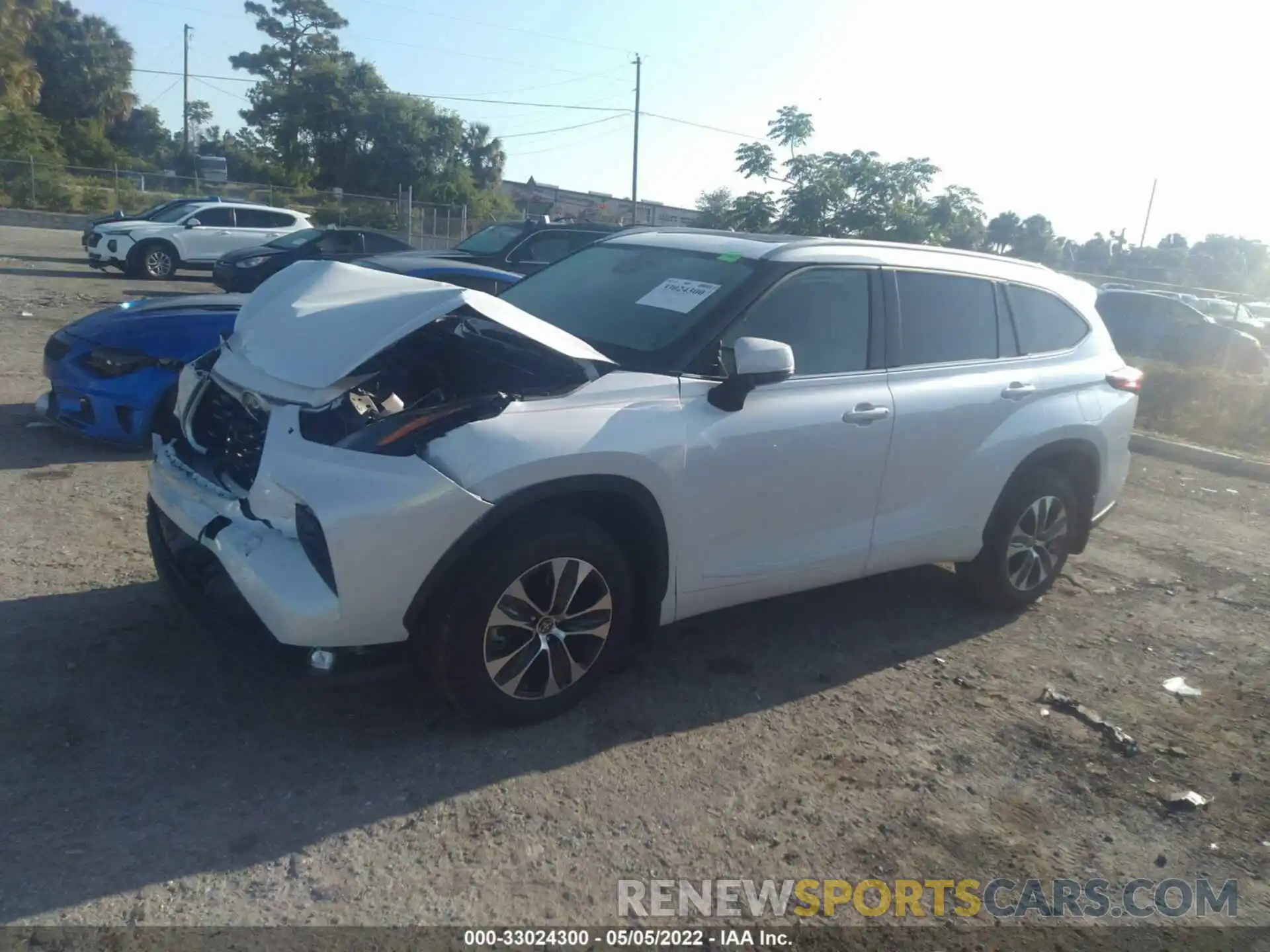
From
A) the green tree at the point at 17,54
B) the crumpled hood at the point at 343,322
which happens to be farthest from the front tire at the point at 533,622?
the green tree at the point at 17,54

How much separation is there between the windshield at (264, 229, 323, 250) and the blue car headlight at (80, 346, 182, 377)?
11406mm

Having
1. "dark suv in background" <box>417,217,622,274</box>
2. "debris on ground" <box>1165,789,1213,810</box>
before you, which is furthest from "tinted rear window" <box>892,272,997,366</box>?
"dark suv in background" <box>417,217,622,274</box>

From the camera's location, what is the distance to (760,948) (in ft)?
9.59

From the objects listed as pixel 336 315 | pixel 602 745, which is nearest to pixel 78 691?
pixel 336 315

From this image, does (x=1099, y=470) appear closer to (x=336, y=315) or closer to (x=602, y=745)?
(x=602, y=745)

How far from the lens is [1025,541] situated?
5.38 m

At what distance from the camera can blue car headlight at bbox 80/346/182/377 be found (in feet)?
20.7

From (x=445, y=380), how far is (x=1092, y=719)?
3.05 metres

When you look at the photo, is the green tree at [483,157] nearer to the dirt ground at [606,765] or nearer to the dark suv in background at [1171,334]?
the dark suv in background at [1171,334]

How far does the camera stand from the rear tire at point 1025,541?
17.1 ft

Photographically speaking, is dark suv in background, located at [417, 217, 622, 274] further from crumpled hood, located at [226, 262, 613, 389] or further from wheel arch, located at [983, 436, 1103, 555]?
crumpled hood, located at [226, 262, 613, 389]

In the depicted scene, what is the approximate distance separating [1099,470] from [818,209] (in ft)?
30.1

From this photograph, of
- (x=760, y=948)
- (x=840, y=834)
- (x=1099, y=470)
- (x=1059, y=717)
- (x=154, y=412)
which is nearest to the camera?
(x=760, y=948)

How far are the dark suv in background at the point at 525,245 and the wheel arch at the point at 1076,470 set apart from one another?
8.86m
